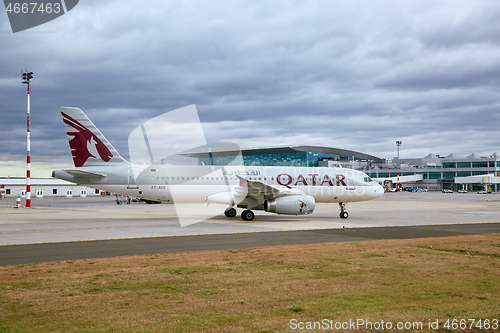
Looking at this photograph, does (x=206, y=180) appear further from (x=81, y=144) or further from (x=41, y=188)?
(x=41, y=188)

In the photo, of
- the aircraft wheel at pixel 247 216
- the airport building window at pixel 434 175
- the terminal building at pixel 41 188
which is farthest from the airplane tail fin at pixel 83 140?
the airport building window at pixel 434 175

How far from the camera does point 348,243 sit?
1605 cm

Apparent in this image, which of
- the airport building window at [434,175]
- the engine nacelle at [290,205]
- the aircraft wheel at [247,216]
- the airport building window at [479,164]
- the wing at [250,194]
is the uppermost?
the airport building window at [479,164]

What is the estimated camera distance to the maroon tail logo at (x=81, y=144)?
2736cm

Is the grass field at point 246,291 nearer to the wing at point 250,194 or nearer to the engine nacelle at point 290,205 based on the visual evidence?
the engine nacelle at point 290,205

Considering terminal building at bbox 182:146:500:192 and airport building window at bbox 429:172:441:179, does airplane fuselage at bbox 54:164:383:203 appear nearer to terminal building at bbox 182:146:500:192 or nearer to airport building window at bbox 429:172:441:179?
terminal building at bbox 182:146:500:192

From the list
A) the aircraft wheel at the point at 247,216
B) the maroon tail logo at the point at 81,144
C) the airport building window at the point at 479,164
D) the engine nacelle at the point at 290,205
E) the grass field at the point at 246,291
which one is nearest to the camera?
the grass field at the point at 246,291

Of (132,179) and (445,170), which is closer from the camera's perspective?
(132,179)

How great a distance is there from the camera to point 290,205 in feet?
85.9

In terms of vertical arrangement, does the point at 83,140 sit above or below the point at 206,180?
above

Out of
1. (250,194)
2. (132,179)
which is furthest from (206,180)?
(132,179)

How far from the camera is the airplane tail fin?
27.3 meters

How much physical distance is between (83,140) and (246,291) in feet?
73.7

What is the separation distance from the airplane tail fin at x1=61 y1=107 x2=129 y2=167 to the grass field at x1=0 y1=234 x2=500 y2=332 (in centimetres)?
1676
